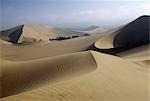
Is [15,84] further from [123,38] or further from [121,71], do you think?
[123,38]

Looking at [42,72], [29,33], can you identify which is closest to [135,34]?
[42,72]

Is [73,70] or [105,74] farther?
[73,70]

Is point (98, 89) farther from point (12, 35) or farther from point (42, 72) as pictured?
point (12, 35)

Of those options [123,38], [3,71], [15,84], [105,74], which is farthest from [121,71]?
[123,38]

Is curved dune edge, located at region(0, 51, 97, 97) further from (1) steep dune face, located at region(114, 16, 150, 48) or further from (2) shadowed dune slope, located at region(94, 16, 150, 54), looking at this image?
(1) steep dune face, located at region(114, 16, 150, 48)

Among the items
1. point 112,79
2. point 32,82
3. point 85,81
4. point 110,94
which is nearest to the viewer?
point 110,94

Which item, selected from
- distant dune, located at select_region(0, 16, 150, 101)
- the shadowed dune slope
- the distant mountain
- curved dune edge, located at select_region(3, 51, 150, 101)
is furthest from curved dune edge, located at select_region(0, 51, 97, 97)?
the distant mountain

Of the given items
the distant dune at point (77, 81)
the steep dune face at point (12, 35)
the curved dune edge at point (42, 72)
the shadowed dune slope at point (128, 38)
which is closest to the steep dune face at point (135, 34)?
the shadowed dune slope at point (128, 38)

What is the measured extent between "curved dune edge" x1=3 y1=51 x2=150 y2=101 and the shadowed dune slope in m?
18.5

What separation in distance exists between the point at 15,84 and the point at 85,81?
4563 mm

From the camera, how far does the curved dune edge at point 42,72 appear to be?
12153 mm

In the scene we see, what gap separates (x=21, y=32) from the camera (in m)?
73.7

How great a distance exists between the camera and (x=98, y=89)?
9.34 meters

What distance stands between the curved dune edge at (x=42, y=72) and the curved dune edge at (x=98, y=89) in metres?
1.12
